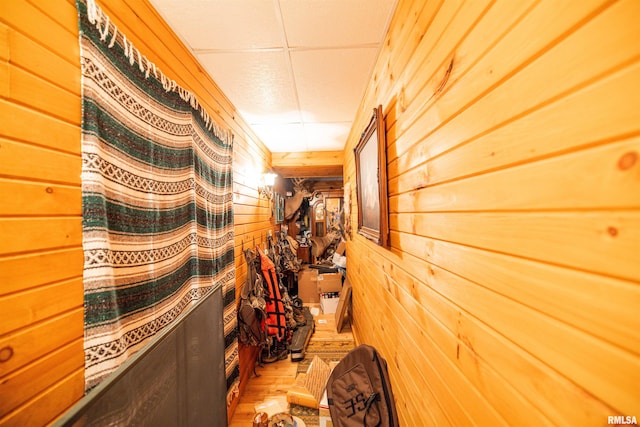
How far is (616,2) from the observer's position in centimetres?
36

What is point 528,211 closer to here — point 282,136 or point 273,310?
point 273,310

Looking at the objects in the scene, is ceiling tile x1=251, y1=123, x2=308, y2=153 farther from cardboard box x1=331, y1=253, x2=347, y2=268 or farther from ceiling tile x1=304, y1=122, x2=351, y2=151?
cardboard box x1=331, y1=253, x2=347, y2=268

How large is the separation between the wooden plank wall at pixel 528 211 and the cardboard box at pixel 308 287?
3.80 metres

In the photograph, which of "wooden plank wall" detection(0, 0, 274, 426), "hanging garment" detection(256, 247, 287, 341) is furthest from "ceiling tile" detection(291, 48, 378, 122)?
"hanging garment" detection(256, 247, 287, 341)

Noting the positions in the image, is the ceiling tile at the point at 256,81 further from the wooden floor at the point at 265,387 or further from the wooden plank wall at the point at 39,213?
the wooden floor at the point at 265,387

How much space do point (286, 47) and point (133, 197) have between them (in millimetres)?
1345

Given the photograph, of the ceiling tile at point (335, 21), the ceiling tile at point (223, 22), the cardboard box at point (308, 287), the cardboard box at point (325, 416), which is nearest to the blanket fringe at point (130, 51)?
the ceiling tile at point (223, 22)

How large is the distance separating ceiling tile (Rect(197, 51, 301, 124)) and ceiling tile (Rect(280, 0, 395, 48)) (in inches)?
10.1

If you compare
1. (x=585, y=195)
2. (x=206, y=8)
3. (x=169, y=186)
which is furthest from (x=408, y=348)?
(x=206, y=8)

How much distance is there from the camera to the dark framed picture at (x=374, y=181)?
1507 mm

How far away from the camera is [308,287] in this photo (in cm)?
480

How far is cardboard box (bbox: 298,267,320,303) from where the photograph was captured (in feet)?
15.7

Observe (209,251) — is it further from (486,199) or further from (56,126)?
(486,199)

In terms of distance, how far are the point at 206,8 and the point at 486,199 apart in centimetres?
167
